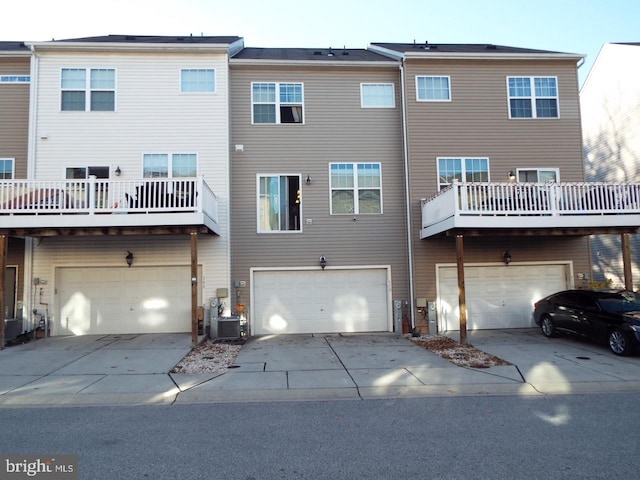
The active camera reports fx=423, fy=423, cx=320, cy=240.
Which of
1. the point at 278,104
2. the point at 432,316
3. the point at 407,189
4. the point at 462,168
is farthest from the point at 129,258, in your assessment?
the point at 462,168

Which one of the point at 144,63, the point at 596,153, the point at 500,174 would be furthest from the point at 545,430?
the point at 596,153

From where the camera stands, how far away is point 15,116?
41.3 feet

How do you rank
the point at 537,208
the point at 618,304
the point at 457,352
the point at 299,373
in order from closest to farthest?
the point at 299,373
the point at 457,352
the point at 618,304
the point at 537,208

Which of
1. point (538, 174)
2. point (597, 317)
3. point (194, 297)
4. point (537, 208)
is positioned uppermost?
point (538, 174)

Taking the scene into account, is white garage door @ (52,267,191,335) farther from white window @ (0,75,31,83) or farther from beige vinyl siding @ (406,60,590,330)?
beige vinyl siding @ (406,60,590,330)

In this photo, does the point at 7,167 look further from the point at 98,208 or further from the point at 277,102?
the point at 277,102

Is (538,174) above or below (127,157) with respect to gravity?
below

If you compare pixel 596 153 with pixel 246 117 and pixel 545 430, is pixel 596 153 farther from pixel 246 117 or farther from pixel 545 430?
pixel 545 430

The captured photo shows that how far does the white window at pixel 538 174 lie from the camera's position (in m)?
13.2

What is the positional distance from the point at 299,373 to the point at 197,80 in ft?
31.3

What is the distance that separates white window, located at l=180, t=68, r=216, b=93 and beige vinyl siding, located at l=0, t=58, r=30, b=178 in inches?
182

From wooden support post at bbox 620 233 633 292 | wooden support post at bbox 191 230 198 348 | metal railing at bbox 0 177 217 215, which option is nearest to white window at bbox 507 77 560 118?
wooden support post at bbox 620 233 633 292

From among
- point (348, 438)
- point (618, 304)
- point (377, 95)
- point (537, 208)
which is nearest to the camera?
point (348, 438)

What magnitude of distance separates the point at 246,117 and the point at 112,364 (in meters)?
8.03
